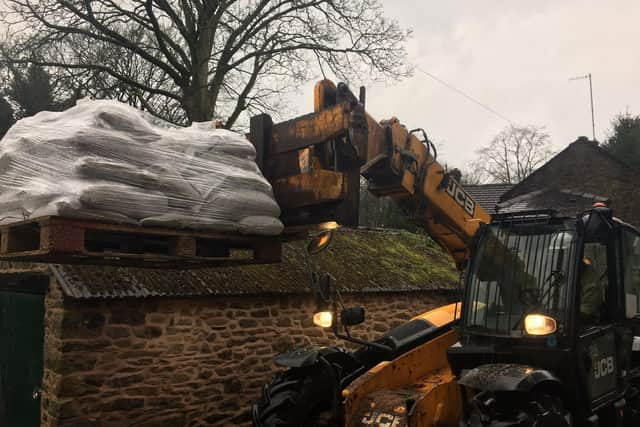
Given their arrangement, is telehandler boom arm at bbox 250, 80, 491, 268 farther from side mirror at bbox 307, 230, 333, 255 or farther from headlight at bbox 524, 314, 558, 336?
headlight at bbox 524, 314, 558, 336

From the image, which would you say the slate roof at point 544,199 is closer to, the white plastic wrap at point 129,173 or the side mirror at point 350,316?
the side mirror at point 350,316

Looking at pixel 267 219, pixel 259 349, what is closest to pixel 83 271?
pixel 259 349

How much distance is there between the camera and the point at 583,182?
20688mm

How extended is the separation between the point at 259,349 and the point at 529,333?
4.87 meters

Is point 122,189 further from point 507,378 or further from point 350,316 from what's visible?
point 507,378

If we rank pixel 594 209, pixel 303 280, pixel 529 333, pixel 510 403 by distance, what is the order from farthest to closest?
1. pixel 303 280
2. pixel 594 209
3. pixel 529 333
4. pixel 510 403

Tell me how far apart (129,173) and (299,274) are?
565 cm

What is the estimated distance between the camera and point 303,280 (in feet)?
29.2

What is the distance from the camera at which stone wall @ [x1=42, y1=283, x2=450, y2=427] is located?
6.56 m

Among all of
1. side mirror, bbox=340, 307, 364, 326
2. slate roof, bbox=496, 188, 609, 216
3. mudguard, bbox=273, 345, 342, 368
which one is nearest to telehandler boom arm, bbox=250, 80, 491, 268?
side mirror, bbox=340, 307, 364, 326

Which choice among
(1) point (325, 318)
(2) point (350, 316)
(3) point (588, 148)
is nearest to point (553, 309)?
(2) point (350, 316)

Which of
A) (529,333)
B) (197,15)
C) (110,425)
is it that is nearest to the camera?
(529,333)

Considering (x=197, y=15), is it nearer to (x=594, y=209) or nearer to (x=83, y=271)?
(x=83, y=271)

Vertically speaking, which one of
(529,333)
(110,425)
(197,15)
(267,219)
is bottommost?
(110,425)
